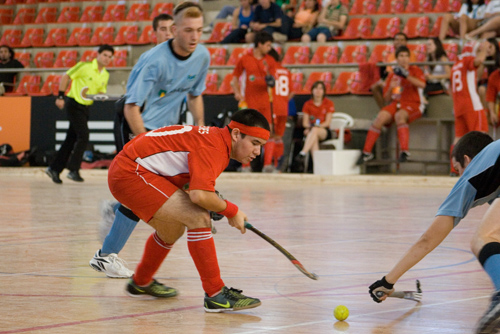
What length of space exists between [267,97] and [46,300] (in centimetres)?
1073

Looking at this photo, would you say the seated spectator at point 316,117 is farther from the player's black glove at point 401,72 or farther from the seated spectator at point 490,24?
the seated spectator at point 490,24

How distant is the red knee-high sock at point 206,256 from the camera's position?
156 inches

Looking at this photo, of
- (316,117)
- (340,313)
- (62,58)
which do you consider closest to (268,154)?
(316,117)

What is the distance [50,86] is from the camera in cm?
1858

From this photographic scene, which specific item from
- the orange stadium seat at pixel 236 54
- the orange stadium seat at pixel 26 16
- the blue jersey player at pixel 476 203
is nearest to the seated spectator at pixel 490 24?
the orange stadium seat at pixel 236 54

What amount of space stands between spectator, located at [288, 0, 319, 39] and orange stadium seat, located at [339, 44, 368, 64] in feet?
3.79

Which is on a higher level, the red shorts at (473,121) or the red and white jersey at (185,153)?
the red and white jersey at (185,153)

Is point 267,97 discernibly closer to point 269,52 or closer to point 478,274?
point 269,52

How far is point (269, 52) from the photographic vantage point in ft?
47.6

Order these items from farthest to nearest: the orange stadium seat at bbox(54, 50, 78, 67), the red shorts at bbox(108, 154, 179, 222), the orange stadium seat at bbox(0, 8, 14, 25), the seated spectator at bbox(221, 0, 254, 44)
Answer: the orange stadium seat at bbox(0, 8, 14, 25), the orange stadium seat at bbox(54, 50, 78, 67), the seated spectator at bbox(221, 0, 254, 44), the red shorts at bbox(108, 154, 179, 222)

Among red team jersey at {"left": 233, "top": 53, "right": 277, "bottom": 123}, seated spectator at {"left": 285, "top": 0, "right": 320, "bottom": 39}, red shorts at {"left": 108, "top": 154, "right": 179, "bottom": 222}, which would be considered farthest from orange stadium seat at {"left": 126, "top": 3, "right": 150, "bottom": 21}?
red shorts at {"left": 108, "top": 154, "right": 179, "bottom": 222}

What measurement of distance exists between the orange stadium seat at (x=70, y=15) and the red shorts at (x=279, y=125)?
9.12 m

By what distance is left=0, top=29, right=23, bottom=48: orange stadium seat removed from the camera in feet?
70.6

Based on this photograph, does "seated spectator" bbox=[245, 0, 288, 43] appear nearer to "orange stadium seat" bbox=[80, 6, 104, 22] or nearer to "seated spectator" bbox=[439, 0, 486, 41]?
"seated spectator" bbox=[439, 0, 486, 41]
